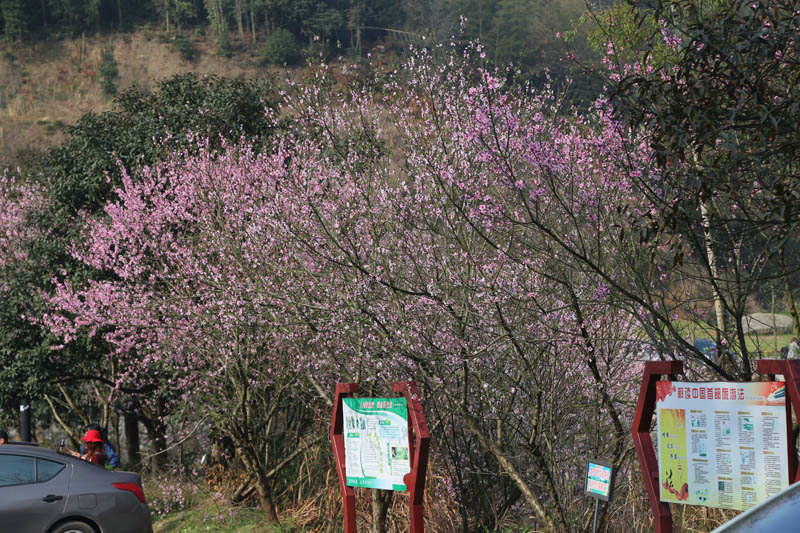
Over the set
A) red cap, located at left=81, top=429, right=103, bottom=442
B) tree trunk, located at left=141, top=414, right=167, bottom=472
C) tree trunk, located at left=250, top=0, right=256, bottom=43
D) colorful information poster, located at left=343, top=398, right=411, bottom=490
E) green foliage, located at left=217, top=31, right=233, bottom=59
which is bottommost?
tree trunk, located at left=141, top=414, right=167, bottom=472

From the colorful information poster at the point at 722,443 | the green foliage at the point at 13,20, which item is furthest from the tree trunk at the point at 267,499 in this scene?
the green foliage at the point at 13,20

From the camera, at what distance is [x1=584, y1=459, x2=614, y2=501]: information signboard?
6152 millimetres

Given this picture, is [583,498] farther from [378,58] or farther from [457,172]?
[378,58]

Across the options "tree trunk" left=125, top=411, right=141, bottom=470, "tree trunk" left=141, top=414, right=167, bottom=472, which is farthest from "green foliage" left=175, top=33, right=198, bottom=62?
"tree trunk" left=141, top=414, right=167, bottom=472

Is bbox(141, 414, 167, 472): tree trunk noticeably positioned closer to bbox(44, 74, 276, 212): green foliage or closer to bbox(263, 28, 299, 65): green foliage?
bbox(44, 74, 276, 212): green foliage

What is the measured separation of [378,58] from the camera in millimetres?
9648

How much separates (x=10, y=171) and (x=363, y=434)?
33.2m

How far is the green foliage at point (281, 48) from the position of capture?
90312mm

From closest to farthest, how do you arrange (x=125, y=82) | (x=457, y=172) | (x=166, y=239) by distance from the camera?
(x=457, y=172) < (x=166, y=239) < (x=125, y=82)

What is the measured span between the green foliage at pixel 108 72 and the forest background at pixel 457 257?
3162 inches

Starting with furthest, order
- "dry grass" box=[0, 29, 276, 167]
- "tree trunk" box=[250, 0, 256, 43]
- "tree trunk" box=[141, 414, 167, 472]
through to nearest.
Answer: "tree trunk" box=[250, 0, 256, 43], "dry grass" box=[0, 29, 276, 167], "tree trunk" box=[141, 414, 167, 472]

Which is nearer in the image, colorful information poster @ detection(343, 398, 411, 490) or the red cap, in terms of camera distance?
colorful information poster @ detection(343, 398, 411, 490)

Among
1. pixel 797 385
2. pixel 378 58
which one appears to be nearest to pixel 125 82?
pixel 378 58

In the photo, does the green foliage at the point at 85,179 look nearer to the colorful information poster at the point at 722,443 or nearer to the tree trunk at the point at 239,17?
the colorful information poster at the point at 722,443
